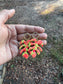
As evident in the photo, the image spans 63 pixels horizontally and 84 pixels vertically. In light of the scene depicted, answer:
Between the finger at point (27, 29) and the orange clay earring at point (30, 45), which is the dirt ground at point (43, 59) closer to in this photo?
the orange clay earring at point (30, 45)

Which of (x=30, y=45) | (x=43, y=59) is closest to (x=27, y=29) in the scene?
(x=30, y=45)

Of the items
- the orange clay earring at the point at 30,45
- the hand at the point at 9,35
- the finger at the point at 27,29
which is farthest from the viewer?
the finger at the point at 27,29

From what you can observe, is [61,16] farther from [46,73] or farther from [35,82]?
[35,82]

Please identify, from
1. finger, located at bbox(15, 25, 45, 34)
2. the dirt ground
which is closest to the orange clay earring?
finger, located at bbox(15, 25, 45, 34)

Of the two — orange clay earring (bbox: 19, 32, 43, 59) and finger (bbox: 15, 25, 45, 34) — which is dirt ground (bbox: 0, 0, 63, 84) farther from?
finger (bbox: 15, 25, 45, 34)

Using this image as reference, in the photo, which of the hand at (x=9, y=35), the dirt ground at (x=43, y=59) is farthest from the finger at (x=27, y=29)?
the dirt ground at (x=43, y=59)

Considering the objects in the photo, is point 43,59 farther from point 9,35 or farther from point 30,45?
point 9,35
